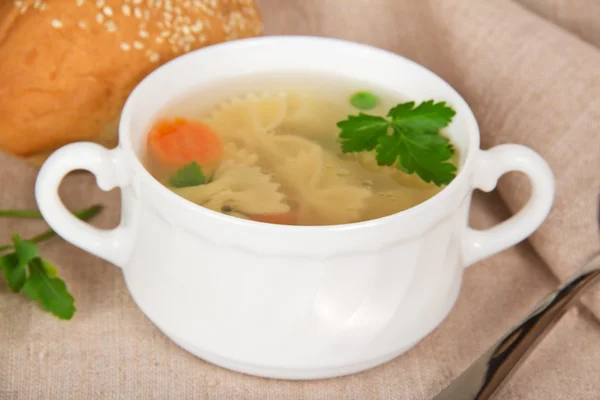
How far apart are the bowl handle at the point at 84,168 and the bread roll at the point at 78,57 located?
0.28 meters

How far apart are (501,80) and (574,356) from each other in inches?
18.6

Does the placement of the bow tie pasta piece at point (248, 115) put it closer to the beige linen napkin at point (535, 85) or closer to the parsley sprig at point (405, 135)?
the parsley sprig at point (405, 135)

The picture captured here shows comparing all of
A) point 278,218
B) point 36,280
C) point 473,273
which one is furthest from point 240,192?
point 473,273

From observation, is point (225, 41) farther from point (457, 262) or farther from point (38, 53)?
point (457, 262)

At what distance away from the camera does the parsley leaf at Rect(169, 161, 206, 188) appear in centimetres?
102

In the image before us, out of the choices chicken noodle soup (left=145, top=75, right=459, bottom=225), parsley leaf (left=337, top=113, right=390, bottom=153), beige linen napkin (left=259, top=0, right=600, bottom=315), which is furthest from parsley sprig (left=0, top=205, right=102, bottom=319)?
beige linen napkin (left=259, top=0, right=600, bottom=315)

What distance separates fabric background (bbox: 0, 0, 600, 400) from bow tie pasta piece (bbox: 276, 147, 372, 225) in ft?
0.71

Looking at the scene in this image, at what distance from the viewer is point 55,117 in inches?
47.8

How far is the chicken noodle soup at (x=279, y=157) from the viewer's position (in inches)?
38.5

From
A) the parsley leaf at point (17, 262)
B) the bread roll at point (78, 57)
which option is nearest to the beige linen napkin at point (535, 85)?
the bread roll at point (78, 57)

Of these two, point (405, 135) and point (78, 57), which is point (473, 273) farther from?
point (78, 57)

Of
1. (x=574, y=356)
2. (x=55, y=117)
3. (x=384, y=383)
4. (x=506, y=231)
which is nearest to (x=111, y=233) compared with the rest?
(x=55, y=117)

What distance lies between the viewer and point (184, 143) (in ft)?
3.53

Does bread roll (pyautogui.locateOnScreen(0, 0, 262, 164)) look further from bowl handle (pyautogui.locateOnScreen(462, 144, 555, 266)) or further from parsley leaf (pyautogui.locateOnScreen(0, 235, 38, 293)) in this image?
bowl handle (pyautogui.locateOnScreen(462, 144, 555, 266))
